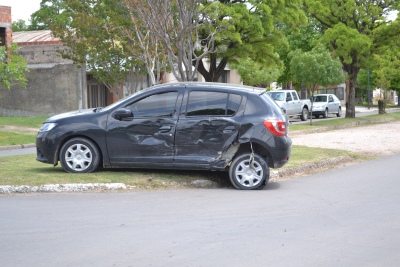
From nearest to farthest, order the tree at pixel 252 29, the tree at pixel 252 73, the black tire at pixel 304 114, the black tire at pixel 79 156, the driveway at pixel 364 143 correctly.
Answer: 1. the black tire at pixel 79 156
2. the driveway at pixel 364 143
3. the tree at pixel 252 29
4. the black tire at pixel 304 114
5. the tree at pixel 252 73

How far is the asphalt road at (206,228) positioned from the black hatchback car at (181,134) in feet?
2.08

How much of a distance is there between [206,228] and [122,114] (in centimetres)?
421

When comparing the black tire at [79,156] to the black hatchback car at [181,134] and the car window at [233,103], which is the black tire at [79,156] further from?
the car window at [233,103]

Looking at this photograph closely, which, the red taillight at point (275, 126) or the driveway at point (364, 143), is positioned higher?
the red taillight at point (275, 126)

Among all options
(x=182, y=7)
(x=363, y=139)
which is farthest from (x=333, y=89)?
(x=182, y=7)

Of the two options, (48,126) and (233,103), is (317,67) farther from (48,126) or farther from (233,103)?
(48,126)

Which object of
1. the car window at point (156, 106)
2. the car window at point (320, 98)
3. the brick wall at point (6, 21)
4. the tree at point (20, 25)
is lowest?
the car window at point (156, 106)

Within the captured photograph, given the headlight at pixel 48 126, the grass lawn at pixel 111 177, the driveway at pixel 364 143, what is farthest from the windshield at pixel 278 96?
the headlight at pixel 48 126

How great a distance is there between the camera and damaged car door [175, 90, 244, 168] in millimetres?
11586

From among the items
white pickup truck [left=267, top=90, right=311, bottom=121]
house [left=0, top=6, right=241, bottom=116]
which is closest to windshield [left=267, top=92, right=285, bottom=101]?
white pickup truck [left=267, top=90, right=311, bottom=121]

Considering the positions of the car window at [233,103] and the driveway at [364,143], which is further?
the driveway at [364,143]

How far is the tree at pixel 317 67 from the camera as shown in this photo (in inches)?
1561

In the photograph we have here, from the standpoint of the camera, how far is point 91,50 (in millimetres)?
30891

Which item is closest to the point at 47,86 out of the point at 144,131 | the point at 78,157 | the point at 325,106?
the point at 325,106
